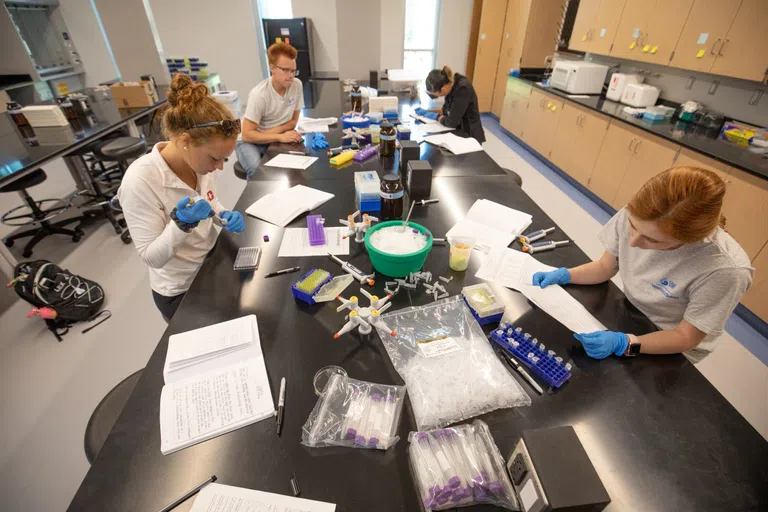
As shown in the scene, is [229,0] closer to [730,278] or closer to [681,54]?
[681,54]

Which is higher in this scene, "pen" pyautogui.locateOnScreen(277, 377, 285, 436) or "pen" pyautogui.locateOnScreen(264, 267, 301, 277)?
"pen" pyautogui.locateOnScreen(264, 267, 301, 277)

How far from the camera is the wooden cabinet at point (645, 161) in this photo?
2.65m

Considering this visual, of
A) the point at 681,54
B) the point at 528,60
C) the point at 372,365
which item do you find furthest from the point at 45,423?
the point at 528,60

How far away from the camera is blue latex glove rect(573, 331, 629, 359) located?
918mm

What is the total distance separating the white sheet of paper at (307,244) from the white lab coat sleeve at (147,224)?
0.36 m

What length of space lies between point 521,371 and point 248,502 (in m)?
0.69

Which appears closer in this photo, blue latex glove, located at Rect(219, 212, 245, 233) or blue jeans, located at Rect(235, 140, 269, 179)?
blue latex glove, located at Rect(219, 212, 245, 233)

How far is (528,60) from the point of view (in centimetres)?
494

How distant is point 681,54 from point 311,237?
11.3ft

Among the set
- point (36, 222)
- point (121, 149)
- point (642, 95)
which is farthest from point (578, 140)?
point (36, 222)

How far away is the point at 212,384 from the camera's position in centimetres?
86

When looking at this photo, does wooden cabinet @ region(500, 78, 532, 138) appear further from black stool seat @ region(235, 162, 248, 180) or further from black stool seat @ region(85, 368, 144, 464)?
black stool seat @ region(85, 368, 144, 464)

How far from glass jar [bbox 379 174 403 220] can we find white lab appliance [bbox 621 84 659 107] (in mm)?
3187

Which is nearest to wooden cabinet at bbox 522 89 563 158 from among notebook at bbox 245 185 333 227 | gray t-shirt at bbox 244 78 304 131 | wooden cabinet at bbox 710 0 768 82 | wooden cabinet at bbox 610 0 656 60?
wooden cabinet at bbox 610 0 656 60
